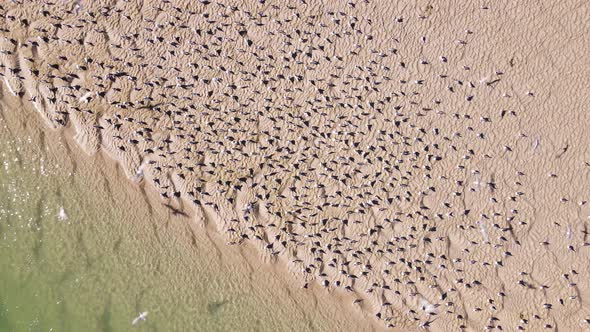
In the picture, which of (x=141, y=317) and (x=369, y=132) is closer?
(x=369, y=132)

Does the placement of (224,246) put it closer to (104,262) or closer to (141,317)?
(141,317)

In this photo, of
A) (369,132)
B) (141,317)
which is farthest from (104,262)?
(369,132)

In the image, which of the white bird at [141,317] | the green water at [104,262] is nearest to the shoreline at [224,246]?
the green water at [104,262]

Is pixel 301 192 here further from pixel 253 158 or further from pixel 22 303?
pixel 22 303

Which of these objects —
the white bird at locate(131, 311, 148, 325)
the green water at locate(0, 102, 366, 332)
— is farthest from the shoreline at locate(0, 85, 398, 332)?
→ the white bird at locate(131, 311, 148, 325)

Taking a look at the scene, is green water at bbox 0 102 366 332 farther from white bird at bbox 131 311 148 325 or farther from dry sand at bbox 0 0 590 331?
dry sand at bbox 0 0 590 331

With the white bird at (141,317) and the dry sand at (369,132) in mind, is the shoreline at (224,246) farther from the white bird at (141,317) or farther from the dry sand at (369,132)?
the white bird at (141,317)
